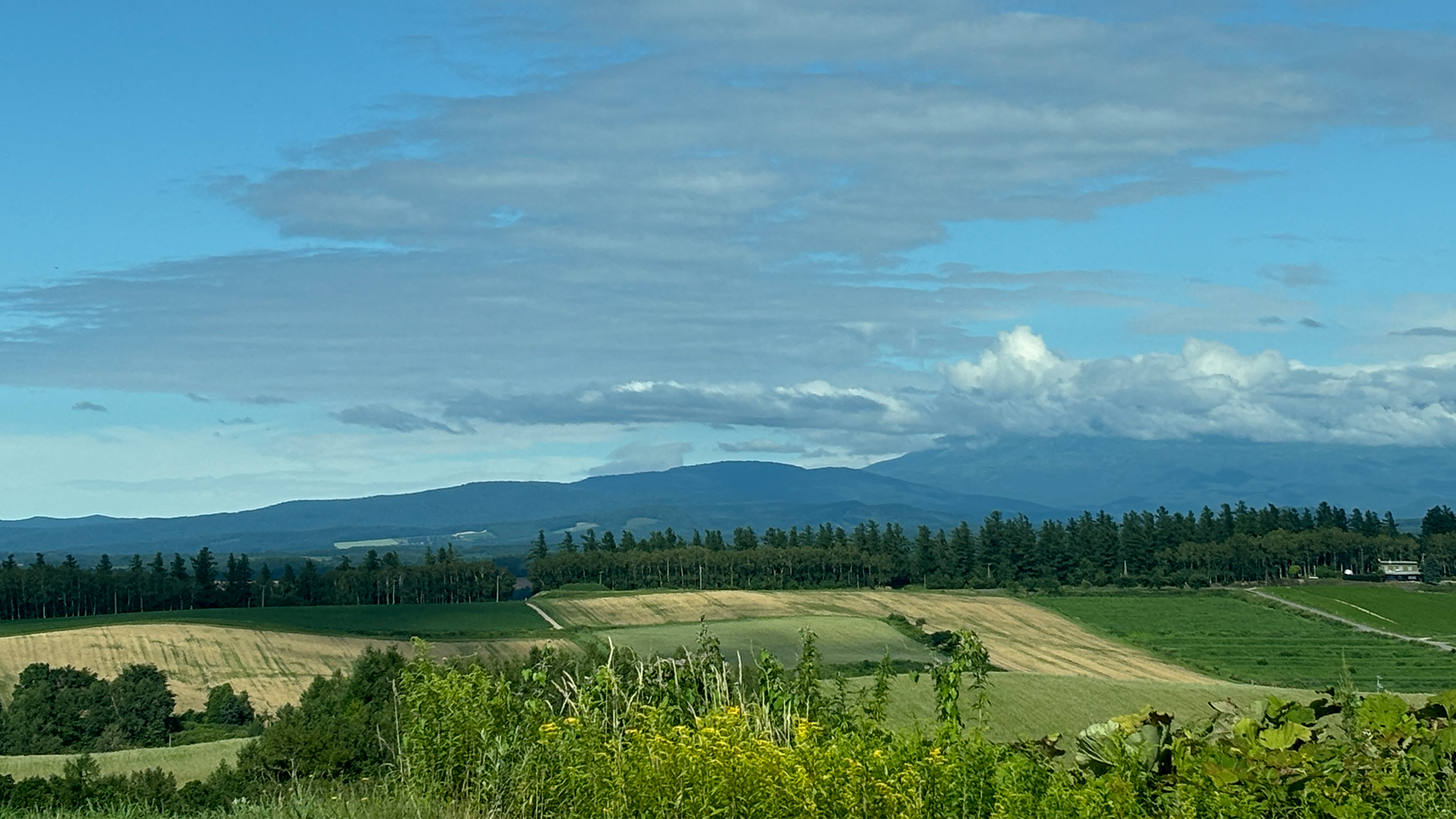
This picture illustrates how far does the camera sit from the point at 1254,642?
109 meters

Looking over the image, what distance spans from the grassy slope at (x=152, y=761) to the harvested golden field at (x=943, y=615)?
4775 centimetres

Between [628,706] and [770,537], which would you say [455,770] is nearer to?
[628,706]

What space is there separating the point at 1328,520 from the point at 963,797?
8221 inches

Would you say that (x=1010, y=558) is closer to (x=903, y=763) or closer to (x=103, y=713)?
(x=103, y=713)

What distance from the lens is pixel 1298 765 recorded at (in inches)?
313

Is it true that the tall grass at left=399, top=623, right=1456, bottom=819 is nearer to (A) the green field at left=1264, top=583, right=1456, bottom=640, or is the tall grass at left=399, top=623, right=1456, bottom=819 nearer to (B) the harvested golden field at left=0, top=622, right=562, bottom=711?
(B) the harvested golden field at left=0, top=622, right=562, bottom=711

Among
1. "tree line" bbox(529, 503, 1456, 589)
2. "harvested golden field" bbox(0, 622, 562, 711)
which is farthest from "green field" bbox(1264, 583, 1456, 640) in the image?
"harvested golden field" bbox(0, 622, 562, 711)

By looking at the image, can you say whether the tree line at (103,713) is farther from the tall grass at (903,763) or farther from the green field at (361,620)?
the tall grass at (903,763)

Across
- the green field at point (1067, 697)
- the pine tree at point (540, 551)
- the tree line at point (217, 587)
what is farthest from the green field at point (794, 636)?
the pine tree at point (540, 551)

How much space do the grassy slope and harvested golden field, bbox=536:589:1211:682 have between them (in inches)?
1880

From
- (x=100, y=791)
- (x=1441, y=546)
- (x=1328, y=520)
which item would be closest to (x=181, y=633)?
(x=100, y=791)

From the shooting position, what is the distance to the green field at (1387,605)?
381ft

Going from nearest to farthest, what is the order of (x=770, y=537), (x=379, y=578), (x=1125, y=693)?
(x=1125, y=693) < (x=379, y=578) < (x=770, y=537)

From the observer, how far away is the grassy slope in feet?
122
